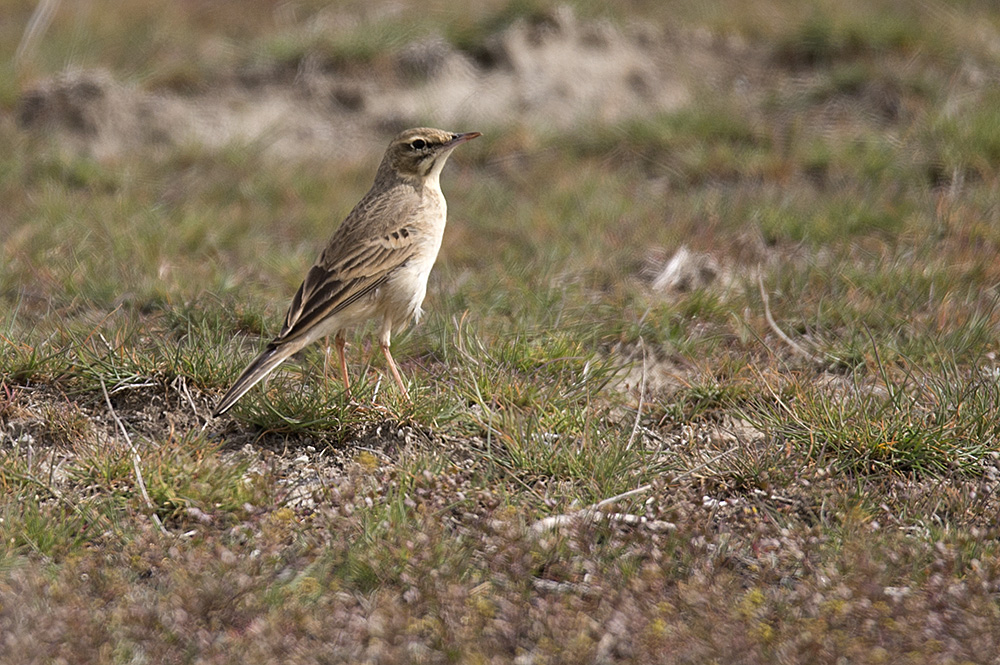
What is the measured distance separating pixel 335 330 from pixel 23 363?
1.51 meters

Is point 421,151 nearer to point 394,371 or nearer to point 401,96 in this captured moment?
point 394,371

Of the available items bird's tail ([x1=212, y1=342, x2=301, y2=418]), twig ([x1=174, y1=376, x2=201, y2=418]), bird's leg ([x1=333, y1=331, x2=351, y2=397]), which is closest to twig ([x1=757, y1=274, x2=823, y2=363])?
bird's leg ([x1=333, y1=331, x2=351, y2=397])

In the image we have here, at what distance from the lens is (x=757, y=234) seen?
27.3 ft

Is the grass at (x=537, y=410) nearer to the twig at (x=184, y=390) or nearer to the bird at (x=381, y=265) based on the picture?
the twig at (x=184, y=390)

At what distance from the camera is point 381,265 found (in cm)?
597

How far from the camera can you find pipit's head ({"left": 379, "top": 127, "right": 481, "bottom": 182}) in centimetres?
652

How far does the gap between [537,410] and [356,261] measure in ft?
3.92

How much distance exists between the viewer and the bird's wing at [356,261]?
5.77m

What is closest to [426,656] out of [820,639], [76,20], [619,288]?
[820,639]

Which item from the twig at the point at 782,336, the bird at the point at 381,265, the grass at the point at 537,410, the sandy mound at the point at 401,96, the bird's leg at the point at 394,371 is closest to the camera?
the grass at the point at 537,410

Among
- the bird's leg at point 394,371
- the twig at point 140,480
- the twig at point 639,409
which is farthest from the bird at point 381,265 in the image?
the twig at point 639,409

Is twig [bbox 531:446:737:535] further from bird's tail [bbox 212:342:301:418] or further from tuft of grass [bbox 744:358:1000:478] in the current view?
bird's tail [bbox 212:342:301:418]

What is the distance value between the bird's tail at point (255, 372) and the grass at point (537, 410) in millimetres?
237

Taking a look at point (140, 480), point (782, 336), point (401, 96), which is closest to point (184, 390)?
point (140, 480)
